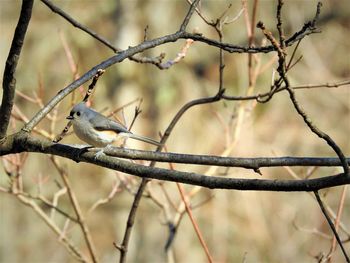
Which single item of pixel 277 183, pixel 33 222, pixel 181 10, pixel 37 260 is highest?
pixel 181 10

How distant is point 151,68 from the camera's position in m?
10.2

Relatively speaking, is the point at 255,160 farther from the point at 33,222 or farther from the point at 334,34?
the point at 334,34

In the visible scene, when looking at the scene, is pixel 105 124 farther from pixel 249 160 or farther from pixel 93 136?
pixel 249 160

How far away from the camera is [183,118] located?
960cm

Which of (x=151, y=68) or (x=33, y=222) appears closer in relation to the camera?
(x=33, y=222)

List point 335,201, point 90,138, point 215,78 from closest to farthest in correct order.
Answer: point 90,138 → point 335,201 → point 215,78

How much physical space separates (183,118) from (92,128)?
23.5ft

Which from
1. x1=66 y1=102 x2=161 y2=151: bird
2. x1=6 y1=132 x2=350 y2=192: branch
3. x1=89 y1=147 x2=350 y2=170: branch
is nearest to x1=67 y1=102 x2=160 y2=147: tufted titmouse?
x1=66 y1=102 x2=161 y2=151: bird

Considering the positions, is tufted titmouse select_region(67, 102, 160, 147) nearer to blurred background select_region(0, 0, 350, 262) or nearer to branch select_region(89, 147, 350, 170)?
branch select_region(89, 147, 350, 170)

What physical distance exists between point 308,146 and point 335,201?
97 cm

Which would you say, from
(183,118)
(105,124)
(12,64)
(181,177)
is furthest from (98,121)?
(183,118)

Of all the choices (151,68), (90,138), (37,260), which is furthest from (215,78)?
(90,138)

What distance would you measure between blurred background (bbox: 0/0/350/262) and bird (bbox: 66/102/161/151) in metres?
5.56

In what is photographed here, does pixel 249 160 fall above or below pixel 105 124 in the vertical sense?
below
